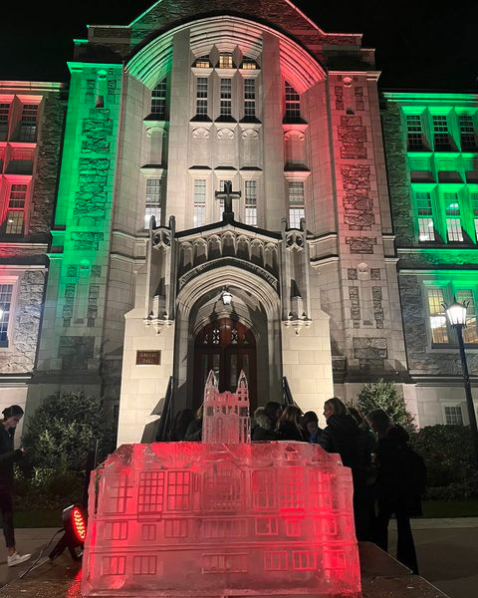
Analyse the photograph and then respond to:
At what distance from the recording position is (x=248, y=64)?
2317cm

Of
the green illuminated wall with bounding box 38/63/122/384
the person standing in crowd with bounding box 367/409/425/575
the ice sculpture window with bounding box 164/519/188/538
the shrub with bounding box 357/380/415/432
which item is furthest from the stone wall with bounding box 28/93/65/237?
the ice sculpture window with bounding box 164/519/188/538

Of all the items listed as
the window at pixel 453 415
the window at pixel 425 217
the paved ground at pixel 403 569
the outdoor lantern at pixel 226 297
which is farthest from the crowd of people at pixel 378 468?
the window at pixel 425 217

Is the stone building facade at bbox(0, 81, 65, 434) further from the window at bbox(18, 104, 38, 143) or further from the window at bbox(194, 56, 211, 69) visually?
the window at bbox(194, 56, 211, 69)

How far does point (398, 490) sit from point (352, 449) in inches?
28.9

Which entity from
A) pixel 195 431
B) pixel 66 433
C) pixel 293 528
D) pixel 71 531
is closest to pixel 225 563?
pixel 293 528

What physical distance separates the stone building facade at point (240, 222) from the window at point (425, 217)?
1.31ft

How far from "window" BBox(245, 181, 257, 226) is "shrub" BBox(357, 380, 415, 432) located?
338 inches

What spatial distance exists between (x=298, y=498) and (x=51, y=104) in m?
24.3

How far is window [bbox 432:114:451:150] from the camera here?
2331cm

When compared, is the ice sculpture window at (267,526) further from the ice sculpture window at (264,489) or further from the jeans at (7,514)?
the jeans at (7,514)

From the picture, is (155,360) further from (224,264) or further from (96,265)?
(96,265)

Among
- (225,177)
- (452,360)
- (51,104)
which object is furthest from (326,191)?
(51,104)

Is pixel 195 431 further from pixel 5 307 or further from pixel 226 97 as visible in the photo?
pixel 226 97

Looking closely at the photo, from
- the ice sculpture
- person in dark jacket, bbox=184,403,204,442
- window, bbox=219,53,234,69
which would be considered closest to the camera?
the ice sculpture
